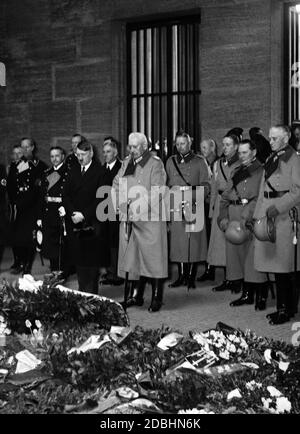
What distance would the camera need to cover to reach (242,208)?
27.0 feet

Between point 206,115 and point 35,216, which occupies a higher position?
point 206,115

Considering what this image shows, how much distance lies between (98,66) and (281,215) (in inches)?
267

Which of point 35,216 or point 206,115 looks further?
point 206,115

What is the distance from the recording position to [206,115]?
39.5 feet

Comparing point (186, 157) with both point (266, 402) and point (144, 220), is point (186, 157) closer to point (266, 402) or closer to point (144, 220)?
point (144, 220)

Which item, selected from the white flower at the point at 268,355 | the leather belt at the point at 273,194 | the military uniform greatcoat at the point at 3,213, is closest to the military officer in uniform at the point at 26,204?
the military uniform greatcoat at the point at 3,213

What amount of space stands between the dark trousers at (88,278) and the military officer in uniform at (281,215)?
5.48 ft

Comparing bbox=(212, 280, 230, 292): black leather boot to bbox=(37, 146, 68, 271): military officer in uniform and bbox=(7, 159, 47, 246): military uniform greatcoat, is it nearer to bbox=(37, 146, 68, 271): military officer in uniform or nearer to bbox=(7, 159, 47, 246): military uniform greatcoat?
bbox=(37, 146, 68, 271): military officer in uniform

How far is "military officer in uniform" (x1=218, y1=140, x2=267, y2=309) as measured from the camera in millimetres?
8023

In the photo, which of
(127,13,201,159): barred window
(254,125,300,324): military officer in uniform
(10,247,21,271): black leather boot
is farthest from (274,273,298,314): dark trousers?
(127,13,201,159): barred window

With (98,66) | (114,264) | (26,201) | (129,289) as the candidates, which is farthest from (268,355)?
(98,66)
